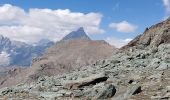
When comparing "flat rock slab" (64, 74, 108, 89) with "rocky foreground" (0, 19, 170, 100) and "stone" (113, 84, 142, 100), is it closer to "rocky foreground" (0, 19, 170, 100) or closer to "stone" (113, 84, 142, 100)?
"rocky foreground" (0, 19, 170, 100)

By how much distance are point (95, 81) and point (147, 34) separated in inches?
1320

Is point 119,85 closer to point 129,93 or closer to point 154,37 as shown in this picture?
point 129,93

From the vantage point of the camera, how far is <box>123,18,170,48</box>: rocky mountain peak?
5606 centimetres

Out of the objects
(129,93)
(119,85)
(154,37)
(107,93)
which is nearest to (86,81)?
(119,85)

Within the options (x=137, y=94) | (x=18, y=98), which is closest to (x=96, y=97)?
(x=137, y=94)

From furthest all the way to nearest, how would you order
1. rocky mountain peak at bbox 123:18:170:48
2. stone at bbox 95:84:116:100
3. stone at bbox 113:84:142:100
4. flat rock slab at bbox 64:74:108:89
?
1. rocky mountain peak at bbox 123:18:170:48
2. flat rock slab at bbox 64:74:108:89
3. stone at bbox 95:84:116:100
4. stone at bbox 113:84:142:100

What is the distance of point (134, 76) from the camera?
32188 mm

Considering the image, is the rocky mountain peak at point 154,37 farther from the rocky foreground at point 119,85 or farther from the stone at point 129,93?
the stone at point 129,93

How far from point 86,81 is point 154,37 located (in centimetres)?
3033

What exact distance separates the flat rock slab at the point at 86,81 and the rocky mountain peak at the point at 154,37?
23657mm

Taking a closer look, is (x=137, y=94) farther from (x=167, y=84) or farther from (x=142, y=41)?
(x=142, y=41)

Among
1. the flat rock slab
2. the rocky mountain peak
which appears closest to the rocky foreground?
the flat rock slab

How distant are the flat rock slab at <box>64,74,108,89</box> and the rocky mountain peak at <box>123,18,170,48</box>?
23.7m

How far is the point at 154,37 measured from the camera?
60031mm
